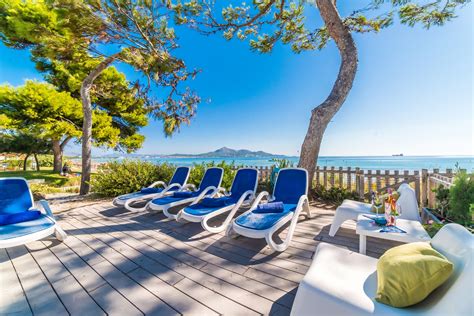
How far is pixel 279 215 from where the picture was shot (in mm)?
3049

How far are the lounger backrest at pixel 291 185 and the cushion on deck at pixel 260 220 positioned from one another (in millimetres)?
584

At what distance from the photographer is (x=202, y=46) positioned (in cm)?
792

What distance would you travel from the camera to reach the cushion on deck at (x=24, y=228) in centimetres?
244

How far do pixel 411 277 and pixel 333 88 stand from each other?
194 inches

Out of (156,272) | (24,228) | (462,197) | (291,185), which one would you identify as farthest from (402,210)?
(24,228)

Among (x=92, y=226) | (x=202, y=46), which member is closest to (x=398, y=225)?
(x=92, y=226)

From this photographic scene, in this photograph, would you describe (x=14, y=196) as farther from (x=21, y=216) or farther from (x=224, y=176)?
(x=224, y=176)

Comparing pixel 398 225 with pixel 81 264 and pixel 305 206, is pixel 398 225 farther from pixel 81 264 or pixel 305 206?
pixel 81 264

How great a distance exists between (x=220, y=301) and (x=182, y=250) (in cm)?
115

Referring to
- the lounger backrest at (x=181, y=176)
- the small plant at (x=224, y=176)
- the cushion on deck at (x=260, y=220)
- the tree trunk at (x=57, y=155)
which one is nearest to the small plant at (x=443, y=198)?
the cushion on deck at (x=260, y=220)

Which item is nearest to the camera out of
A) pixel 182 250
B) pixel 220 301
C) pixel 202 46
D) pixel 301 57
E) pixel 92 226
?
pixel 220 301

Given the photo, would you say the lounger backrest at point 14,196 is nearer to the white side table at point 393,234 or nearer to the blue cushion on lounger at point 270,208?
the blue cushion on lounger at point 270,208

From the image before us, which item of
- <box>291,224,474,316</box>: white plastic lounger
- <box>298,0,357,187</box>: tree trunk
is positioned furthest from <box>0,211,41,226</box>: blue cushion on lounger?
<box>298,0,357,187</box>: tree trunk

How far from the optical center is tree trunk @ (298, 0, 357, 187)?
4996 mm
